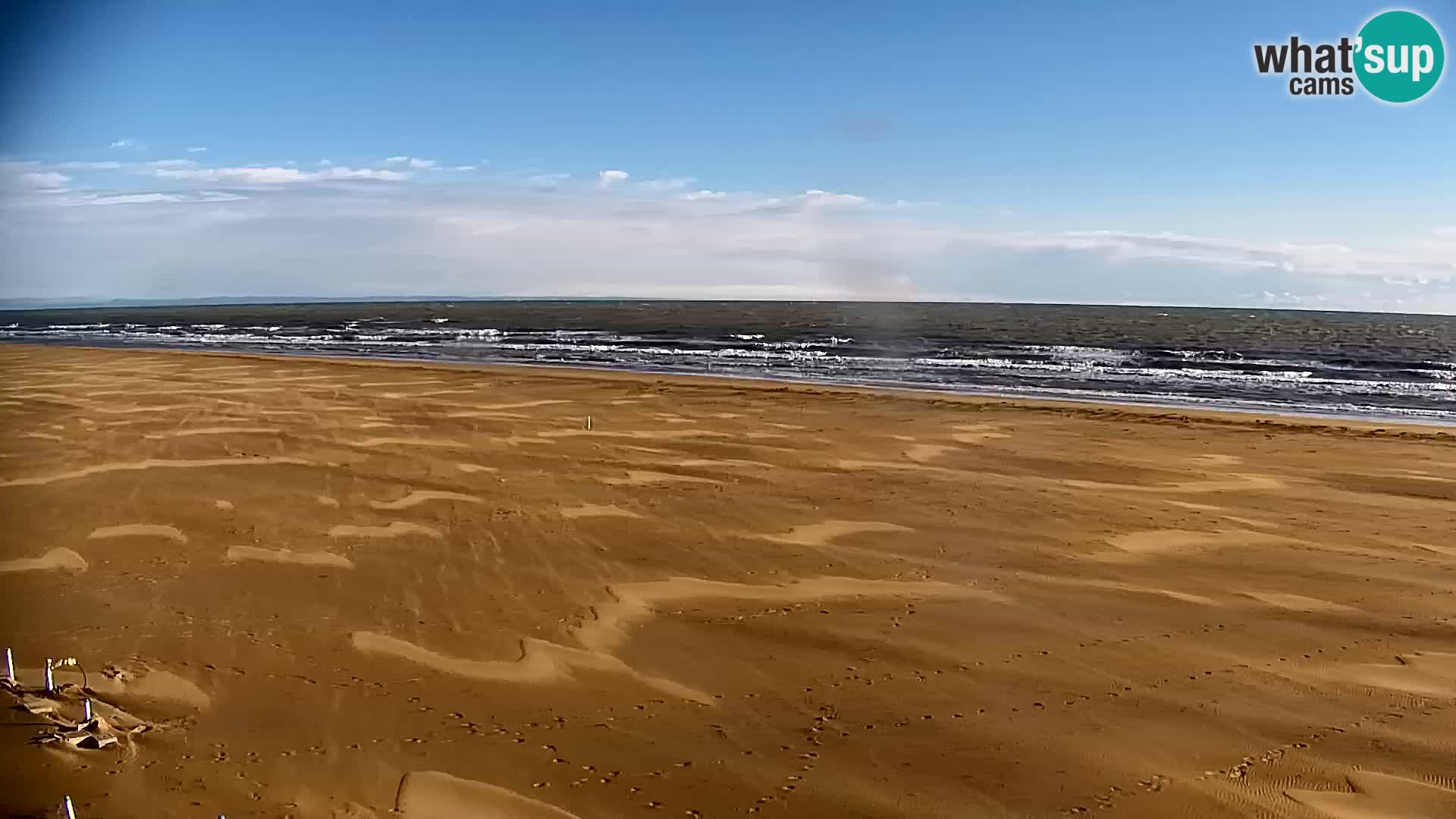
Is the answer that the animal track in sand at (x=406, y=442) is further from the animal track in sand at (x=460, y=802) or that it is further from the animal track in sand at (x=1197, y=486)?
the animal track in sand at (x=460, y=802)

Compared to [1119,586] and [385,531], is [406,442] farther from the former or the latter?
[1119,586]

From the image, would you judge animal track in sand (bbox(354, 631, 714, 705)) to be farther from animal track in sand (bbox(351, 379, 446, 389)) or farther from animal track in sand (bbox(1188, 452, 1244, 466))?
animal track in sand (bbox(351, 379, 446, 389))

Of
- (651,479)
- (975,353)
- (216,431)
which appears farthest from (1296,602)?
(975,353)

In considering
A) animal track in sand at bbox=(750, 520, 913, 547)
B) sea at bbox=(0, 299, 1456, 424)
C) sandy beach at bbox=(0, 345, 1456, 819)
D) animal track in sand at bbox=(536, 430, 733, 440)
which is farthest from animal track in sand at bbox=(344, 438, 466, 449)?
sea at bbox=(0, 299, 1456, 424)

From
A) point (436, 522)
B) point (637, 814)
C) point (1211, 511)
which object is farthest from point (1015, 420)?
point (637, 814)

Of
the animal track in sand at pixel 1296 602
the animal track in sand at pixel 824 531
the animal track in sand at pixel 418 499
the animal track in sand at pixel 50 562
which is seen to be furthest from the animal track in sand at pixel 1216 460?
the animal track in sand at pixel 50 562
